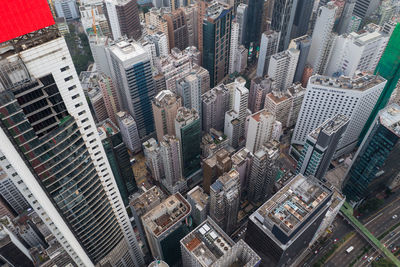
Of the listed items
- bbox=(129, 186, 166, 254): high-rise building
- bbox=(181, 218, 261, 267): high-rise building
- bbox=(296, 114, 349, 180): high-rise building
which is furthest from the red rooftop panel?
bbox=(296, 114, 349, 180): high-rise building

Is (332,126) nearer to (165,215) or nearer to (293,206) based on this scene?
(293,206)

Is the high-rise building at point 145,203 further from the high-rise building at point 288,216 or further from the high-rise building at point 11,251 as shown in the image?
the high-rise building at point 11,251

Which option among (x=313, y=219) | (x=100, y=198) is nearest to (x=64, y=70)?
(x=100, y=198)

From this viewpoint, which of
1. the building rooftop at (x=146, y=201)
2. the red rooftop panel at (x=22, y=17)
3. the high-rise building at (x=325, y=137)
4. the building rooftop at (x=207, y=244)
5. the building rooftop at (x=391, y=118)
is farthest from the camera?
the high-rise building at (x=325, y=137)

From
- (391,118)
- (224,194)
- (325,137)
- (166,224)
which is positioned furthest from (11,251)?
(391,118)

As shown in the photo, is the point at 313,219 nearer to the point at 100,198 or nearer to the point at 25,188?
the point at 100,198

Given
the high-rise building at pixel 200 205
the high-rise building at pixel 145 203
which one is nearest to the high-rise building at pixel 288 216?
the high-rise building at pixel 200 205
